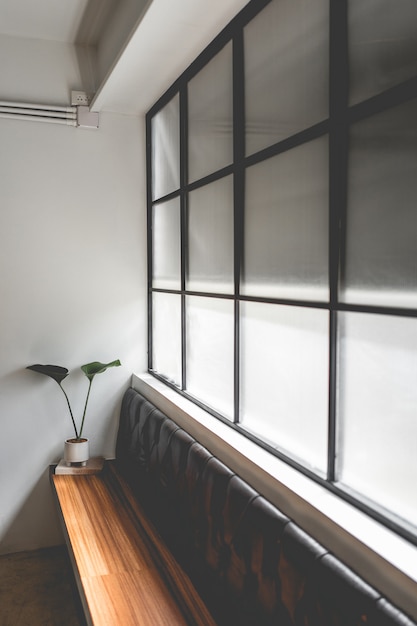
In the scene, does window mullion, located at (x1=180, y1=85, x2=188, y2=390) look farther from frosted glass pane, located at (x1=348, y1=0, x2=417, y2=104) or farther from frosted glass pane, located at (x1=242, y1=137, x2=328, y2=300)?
frosted glass pane, located at (x1=348, y1=0, x2=417, y2=104)

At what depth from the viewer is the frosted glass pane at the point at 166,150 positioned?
10.1 feet

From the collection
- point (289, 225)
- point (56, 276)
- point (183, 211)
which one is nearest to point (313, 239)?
point (289, 225)

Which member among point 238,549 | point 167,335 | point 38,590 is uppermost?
point 167,335

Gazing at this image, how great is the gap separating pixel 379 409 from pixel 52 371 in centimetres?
220

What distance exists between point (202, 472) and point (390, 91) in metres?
1.41

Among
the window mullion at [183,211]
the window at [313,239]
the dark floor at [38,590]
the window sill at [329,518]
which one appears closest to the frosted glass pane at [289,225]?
the window at [313,239]

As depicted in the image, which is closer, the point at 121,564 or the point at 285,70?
the point at 285,70

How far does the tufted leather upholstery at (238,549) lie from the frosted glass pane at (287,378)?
0.20 metres

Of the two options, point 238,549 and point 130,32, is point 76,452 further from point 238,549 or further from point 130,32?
point 130,32

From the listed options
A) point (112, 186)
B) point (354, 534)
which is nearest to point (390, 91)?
point (354, 534)

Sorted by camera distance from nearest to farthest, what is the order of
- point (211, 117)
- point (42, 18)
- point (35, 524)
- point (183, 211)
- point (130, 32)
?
1. point (130, 32)
2. point (211, 117)
3. point (183, 211)
4. point (42, 18)
5. point (35, 524)

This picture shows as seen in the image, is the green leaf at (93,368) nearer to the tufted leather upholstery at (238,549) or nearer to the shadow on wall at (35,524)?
the tufted leather upholstery at (238,549)

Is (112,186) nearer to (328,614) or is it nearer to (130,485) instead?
(130,485)

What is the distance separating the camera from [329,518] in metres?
1.46
